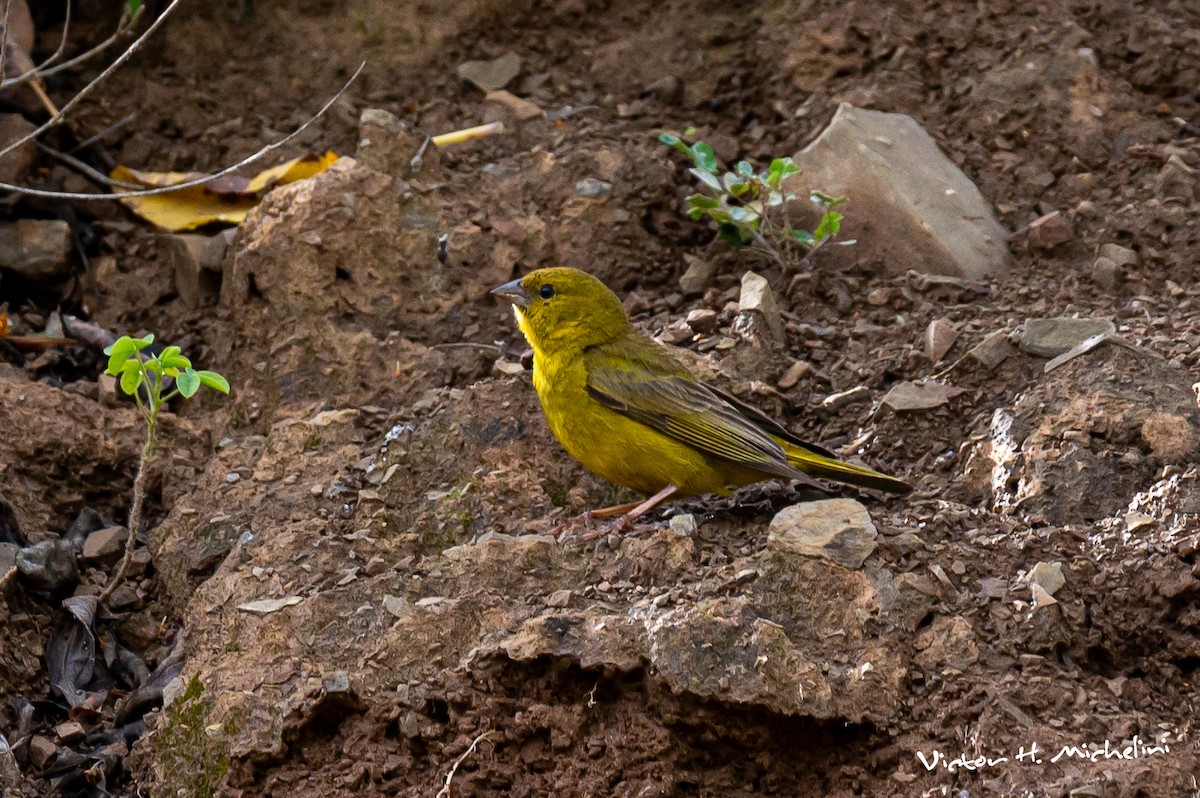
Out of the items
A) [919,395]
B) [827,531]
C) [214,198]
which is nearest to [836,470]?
[827,531]

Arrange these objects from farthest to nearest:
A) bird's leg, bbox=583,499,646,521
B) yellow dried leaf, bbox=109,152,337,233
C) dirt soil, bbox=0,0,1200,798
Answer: yellow dried leaf, bbox=109,152,337,233, bird's leg, bbox=583,499,646,521, dirt soil, bbox=0,0,1200,798

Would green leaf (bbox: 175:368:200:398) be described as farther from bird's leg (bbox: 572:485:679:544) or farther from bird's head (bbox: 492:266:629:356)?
bird's head (bbox: 492:266:629:356)

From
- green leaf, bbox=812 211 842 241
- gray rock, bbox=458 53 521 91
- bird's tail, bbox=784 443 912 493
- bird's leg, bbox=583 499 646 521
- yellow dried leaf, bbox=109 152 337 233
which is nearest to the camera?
bird's tail, bbox=784 443 912 493

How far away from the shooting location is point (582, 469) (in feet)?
16.6

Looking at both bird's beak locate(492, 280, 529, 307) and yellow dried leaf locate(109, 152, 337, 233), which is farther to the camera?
yellow dried leaf locate(109, 152, 337, 233)

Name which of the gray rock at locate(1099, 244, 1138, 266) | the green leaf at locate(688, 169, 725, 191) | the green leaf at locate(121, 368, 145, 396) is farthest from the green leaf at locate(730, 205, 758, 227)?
the green leaf at locate(121, 368, 145, 396)

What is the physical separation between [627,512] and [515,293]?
979mm

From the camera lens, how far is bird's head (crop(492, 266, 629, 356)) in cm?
511

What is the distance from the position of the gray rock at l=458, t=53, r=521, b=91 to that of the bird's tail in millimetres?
2853

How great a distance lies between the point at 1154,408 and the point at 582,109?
10.2 ft

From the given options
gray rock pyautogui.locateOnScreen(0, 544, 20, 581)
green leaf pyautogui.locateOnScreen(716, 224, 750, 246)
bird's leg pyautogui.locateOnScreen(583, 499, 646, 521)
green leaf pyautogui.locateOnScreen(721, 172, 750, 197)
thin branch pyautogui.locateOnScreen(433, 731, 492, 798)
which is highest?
green leaf pyautogui.locateOnScreen(721, 172, 750, 197)

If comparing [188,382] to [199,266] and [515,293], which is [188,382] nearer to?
[515,293]

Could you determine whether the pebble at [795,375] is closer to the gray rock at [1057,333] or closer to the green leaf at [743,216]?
the green leaf at [743,216]

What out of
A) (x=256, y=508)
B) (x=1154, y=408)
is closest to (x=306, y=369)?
(x=256, y=508)
